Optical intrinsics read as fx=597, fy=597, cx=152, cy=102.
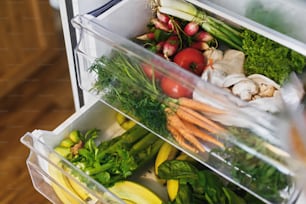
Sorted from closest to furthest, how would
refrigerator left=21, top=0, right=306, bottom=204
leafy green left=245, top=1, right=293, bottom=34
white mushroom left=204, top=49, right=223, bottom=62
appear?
refrigerator left=21, top=0, right=306, bottom=204 → leafy green left=245, top=1, right=293, bottom=34 → white mushroom left=204, top=49, right=223, bottom=62

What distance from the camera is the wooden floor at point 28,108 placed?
1687 millimetres

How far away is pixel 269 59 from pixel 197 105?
0.62 ft

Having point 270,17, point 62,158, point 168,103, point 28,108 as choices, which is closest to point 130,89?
point 168,103

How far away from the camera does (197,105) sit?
3.48 feet

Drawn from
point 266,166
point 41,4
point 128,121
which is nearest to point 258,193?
point 266,166

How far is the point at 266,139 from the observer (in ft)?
3.26

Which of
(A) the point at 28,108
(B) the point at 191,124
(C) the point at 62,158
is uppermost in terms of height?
(B) the point at 191,124

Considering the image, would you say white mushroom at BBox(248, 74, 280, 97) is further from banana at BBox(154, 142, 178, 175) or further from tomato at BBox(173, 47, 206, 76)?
banana at BBox(154, 142, 178, 175)

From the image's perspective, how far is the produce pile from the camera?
118 centimetres

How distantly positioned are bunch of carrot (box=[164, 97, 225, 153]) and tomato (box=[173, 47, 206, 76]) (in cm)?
11

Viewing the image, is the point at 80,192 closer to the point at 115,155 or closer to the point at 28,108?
the point at 115,155

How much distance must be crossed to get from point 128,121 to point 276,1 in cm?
46

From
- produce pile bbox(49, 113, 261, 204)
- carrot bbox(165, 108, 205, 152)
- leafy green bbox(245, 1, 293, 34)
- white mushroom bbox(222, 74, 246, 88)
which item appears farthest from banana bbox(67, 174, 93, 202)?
leafy green bbox(245, 1, 293, 34)

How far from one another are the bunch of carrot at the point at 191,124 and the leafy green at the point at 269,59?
172mm
